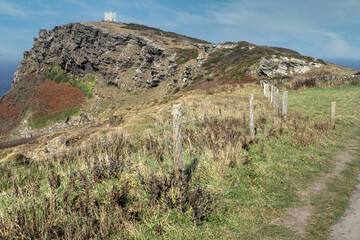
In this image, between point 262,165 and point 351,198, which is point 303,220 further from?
point 262,165

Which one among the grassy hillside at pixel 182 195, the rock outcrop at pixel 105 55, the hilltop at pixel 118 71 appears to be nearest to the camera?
the grassy hillside at pixel 182 195

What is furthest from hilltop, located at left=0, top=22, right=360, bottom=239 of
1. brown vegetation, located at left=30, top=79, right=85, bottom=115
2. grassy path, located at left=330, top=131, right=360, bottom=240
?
brown vegetation, located at left=30, top=79, right=85, bottom=115

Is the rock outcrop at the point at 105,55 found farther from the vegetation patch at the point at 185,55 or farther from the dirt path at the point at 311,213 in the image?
the dirt path at the point at 311,213

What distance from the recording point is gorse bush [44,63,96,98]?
58981mm

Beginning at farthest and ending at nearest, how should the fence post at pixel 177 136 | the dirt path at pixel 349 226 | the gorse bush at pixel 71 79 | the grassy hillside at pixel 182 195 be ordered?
the gorse bush at pixel 71 79 < the fence post at pixel 177 136 < the dirt path at pixel 349 226 < the grassy hillside at pixel 182 195

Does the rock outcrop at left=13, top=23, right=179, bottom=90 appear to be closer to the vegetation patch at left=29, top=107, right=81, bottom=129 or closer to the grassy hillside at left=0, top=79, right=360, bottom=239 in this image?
the vegetation patch at left=29, top=107, right=81, bottom=129

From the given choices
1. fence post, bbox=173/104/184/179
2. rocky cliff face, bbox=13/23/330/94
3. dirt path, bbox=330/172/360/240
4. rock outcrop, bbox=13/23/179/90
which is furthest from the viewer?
rock outcrop, bbox=13/23/179/90

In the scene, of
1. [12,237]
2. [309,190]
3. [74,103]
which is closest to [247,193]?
[309,190]

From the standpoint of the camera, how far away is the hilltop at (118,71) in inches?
1505

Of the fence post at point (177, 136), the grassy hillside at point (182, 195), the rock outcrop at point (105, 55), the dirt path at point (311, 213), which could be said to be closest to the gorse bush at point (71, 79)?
the rock outcrop at point (105, 55)

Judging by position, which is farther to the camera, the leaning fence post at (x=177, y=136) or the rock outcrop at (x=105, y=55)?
the rock outcrop at (x=105, y=55)

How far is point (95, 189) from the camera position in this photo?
492cm

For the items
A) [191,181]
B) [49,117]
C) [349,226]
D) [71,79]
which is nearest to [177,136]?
[191,181]

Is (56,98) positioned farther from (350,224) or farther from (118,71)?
(350,224)
